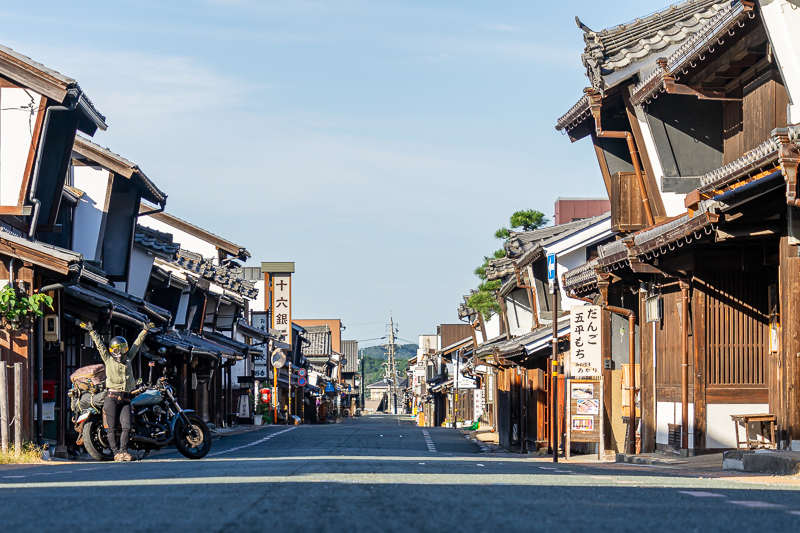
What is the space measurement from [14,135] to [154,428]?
6.40 m

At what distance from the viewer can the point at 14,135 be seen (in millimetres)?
17891

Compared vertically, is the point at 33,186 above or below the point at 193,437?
above

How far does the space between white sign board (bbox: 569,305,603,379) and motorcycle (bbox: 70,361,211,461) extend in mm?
8847

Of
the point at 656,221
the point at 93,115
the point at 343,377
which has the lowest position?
the point at 343,377

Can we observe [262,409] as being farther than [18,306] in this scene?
Yes

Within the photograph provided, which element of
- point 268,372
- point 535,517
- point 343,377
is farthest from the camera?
point 343,377

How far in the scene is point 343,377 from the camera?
130375 mm

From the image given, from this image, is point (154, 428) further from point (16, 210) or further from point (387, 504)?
point (387, 504)

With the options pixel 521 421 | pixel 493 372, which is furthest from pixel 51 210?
pixel 493 372

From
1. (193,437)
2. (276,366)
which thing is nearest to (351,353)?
(276,366)

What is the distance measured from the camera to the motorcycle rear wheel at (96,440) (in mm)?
15289

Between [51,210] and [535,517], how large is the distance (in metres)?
15.7

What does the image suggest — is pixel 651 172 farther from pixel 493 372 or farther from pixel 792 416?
pixel 493 372

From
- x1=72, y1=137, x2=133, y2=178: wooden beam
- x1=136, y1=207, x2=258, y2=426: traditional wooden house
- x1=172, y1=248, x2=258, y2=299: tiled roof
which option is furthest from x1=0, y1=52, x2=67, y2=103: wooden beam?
x1=172, y1=248, x2=258, y2=299: tiled roof
